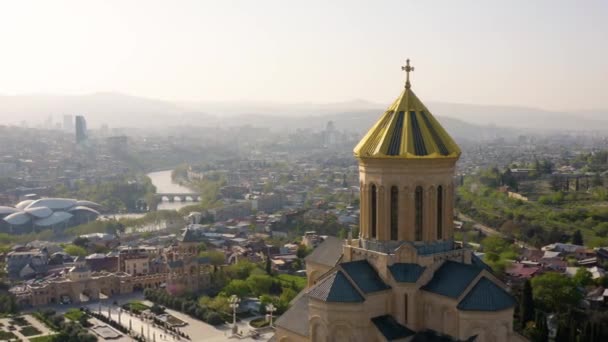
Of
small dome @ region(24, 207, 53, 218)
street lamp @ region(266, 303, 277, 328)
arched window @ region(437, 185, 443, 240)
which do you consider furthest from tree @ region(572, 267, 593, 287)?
small dome @ region(24, 207, 53, 218)

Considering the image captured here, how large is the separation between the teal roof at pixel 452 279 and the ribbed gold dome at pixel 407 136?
2.05 meters

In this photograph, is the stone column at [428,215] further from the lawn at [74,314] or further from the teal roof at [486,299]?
the lawn at [74,314]

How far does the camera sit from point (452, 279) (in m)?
11.7

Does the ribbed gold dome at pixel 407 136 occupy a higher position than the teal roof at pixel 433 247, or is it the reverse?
the ribbed gold dome at pixel 407 136

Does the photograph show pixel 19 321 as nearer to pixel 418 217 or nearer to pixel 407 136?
pixel 418 217

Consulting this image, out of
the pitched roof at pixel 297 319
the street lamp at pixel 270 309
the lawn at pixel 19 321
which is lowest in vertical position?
the lawn at pixel 19 321

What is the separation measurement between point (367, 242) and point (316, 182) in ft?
234

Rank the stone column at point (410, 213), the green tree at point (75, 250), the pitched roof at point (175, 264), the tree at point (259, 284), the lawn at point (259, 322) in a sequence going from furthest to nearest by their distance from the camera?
the green tree at point (75, 250)
the pitched roof at point (175, 264)
the tree at point (259, 284)
the lawn at point (259, 322)
the stone column at point (410, 213)

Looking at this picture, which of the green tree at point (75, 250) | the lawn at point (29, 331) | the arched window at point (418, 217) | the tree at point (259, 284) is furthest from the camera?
the green tree at point (75, 250)

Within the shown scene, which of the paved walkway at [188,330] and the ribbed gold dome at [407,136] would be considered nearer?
the ribbed gold dome at [407,136]

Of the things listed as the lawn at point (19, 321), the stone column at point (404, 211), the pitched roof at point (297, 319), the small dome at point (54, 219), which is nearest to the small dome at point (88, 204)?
the small dome at point (54, 219)

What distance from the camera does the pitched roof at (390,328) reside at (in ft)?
37.4

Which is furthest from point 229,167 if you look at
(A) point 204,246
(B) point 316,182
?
(A) point 204,246

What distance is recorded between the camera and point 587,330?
18750 millimetres
